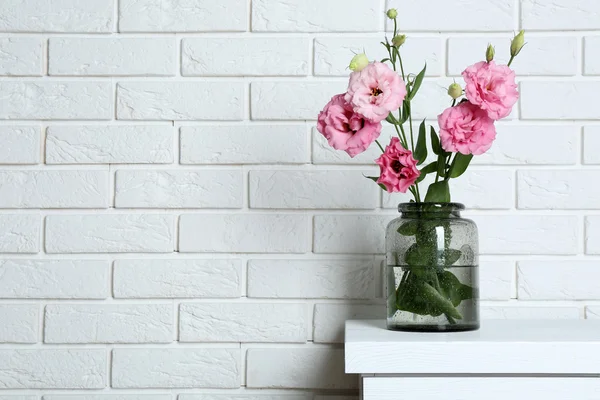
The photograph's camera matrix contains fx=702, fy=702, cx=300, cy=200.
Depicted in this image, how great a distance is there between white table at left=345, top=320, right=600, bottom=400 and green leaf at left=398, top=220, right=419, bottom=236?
20 centimetres

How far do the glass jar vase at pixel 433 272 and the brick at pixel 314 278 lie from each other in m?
0.21

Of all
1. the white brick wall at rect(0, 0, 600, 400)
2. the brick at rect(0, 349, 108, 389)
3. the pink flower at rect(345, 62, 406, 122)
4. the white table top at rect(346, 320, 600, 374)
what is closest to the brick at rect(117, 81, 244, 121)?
the white brick wall at rect(0, 0, 600, 400)

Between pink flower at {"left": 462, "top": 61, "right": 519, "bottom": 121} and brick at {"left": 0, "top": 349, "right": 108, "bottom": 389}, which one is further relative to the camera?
brick at {"left": 0, "top": 349, "right": 108, "bottom": 389}

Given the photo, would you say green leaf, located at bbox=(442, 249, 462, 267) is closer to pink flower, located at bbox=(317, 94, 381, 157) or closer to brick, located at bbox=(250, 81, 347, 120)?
pink flower, located at bbox=(317, 94, 381, 157)

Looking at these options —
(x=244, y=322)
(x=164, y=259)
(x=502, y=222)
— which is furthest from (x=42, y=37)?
(x=502, y=222)

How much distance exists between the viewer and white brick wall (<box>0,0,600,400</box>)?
1.38 m

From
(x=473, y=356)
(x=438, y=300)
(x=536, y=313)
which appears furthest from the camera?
(x=536, y=313)

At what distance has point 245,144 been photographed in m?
1.40

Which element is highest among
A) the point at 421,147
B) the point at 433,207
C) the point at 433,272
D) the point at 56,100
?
the point at 56,100

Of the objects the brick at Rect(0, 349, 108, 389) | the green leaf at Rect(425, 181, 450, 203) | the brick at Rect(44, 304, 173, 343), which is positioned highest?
the green leaf at Rect(425, 181, 450, 203)

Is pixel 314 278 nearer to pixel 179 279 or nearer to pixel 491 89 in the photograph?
pixel 179 279

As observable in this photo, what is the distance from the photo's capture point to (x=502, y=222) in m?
1.38

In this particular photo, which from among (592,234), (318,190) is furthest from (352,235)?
(592,234)

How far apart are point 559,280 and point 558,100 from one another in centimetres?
36
